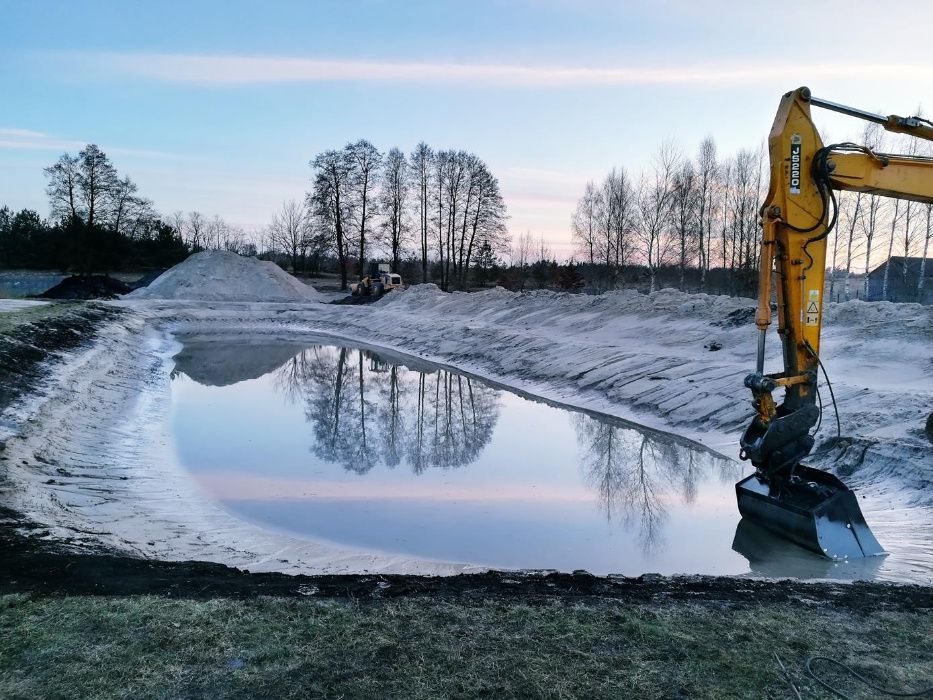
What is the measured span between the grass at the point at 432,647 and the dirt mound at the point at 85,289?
152 ft

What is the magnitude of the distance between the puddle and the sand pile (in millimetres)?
35289

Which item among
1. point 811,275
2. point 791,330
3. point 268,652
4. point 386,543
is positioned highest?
point 811,275

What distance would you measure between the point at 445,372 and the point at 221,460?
12061 mm

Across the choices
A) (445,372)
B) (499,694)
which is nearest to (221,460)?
(499,694)

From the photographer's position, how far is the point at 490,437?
12.9m

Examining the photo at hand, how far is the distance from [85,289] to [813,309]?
48569 millimetres

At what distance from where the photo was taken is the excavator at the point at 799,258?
24.4 feet

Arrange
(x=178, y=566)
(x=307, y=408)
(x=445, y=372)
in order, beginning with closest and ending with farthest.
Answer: (x=178, y=566) → (x=307, y=408) → (x=445, y=372)

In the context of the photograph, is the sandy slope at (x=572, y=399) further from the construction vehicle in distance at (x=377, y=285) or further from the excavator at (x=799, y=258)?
the construction vehicle in distance at (x=377, y=285)

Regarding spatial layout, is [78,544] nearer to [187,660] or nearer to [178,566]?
[178,566]

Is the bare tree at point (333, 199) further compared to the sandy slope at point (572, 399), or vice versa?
the bare tree at point (333, 199)

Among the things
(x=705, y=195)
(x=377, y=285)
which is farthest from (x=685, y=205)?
(x=377, y=285)

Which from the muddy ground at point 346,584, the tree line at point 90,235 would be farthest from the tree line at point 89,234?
the muddy ground at point 346,584

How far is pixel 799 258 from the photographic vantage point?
7578 millimetres
